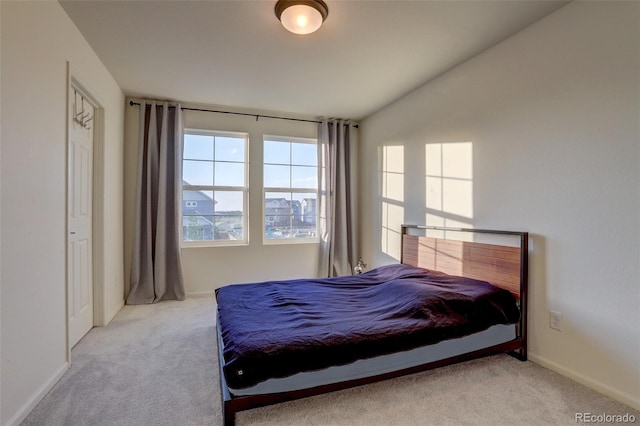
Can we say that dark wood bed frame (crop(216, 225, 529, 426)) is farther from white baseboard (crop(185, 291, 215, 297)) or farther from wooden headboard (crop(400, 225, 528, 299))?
white baseboard (crop(185, 291, 215, 297))

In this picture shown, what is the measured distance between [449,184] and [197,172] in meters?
3.14

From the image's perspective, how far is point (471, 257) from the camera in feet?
8.74

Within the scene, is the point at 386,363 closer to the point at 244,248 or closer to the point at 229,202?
the point at 244,248

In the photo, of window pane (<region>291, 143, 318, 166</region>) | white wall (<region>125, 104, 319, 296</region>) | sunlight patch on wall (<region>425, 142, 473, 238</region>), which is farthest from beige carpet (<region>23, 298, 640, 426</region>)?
window pane (<region>291, 143, 318, 166</region>)

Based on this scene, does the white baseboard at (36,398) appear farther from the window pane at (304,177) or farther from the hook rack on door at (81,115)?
the window pane at (304,177)

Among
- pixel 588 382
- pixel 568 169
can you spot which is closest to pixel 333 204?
Answer: pixel 568 169

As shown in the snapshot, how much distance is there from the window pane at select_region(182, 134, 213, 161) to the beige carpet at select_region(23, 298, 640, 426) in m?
2.51

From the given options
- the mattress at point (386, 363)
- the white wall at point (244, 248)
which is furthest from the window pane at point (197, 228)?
the mattress at point (386, 363)

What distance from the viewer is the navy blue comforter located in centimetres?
159

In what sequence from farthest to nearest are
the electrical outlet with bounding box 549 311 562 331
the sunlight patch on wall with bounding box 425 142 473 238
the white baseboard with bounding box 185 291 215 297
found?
the white baseboard with bounding box 185 291 215 297 → the sunlight patch on wall with bounding box 425 142 473 238 → the electrical outlet with bounding box 549 311 562 331

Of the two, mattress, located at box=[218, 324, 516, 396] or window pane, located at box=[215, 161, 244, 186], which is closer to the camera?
mattress, located at box=[218, 324, 516, 396]

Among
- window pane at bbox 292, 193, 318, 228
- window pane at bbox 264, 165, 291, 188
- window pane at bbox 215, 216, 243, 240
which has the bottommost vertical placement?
window pane at bbox 215, 216, 243, 240

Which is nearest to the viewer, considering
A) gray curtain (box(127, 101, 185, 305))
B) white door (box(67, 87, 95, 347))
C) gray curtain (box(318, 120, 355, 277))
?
white door (box(67, 87, 95, 347))

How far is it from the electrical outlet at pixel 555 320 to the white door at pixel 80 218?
11.8ft
